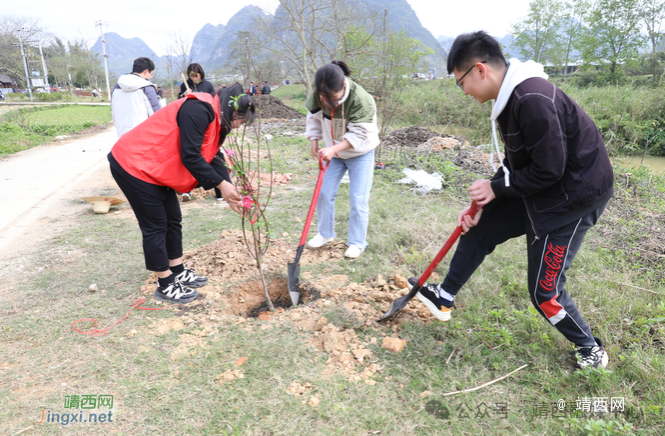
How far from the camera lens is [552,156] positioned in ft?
5.18

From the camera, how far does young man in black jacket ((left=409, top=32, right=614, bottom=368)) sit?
159 cm

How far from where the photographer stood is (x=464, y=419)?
5.91ft

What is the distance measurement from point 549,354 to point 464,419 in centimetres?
71

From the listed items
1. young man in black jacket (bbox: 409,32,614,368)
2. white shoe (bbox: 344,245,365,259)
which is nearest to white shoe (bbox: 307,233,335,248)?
white shoe (bbox: 344,245,365,259)

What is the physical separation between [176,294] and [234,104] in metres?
1.46

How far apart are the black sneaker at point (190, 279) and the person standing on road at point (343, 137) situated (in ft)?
3.49

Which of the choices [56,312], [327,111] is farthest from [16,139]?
[327,111]

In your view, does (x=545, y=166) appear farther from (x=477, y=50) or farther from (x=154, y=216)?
(x=154, y=216)

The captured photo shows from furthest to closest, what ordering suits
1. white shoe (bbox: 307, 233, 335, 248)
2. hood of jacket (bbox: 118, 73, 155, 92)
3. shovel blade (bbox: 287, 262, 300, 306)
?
hood of jacket (bbox: 118, 73, 155, 92)
white shoe (bbox: 307, 233, 335, 248)
shovel blade (bbox: 287, 262, 300, 306)

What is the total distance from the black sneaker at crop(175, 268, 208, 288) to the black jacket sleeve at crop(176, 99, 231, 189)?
3.17 feet

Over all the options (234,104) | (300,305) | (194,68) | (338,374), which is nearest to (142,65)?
(194,68)

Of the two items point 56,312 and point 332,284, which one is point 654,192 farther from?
point 56,312

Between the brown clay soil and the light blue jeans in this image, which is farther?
the light blue jeans

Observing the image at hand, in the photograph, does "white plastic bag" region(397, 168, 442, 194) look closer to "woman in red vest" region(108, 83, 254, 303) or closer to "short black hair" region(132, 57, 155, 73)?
"woman in red vest" region(108, 83, 254, 303)
